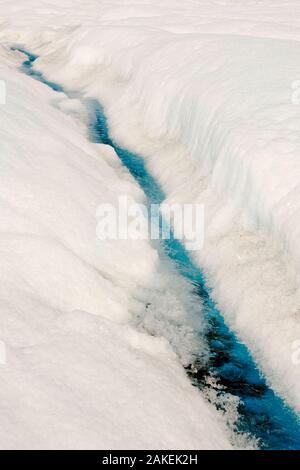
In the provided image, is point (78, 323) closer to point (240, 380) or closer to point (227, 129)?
point (240, 380)

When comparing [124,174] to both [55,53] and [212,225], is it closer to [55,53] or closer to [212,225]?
[212,225]

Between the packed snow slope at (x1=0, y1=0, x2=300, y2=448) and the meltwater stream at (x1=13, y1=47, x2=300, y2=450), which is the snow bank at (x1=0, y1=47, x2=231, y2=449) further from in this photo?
the packed snow slope at (x1=0, y1=0, x2=300, y2=448)

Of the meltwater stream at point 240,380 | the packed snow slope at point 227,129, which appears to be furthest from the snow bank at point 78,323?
the packed snow slope at point 227,129

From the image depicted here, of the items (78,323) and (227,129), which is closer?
(78,323)

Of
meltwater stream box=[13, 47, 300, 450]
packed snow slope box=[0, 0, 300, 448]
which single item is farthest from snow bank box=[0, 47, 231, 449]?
packed snow slope box=[0, 0, 300, 448]

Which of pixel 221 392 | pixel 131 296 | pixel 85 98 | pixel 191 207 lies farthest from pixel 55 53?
pixel 221 392

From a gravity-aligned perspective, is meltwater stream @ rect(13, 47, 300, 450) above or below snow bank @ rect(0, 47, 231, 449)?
below

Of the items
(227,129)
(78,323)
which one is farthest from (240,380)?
(227,129)
